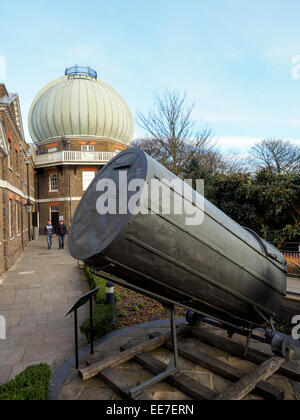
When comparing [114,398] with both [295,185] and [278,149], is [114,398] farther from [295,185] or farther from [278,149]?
[278,149]

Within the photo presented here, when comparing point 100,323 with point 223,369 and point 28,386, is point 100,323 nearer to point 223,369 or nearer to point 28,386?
point 28,386

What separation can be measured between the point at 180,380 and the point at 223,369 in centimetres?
70

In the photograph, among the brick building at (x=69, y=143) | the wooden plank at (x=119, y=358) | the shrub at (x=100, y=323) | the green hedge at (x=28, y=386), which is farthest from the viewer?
the brick building at (x=69, y=143)

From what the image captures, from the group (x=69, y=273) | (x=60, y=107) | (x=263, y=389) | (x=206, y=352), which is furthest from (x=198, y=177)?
(x=60, y=107)

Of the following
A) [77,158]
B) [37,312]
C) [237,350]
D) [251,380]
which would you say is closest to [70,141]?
[77,158]

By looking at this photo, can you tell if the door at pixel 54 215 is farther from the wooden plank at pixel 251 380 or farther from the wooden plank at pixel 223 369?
the wooden plank at pixel 251 380

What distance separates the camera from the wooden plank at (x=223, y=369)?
11.2 ft

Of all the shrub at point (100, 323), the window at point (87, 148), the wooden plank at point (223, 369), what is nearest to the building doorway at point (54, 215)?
the window at point (87, 148)

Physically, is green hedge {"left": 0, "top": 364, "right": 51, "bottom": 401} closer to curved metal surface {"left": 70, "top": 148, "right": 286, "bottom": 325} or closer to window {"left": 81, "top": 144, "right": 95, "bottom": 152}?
curved metal surface {"left": 70, "top": 148, "right": 286, "bottom": 325}

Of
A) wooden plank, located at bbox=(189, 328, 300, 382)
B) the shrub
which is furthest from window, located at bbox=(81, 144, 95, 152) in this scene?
wooden plank, located at bbox=(189, 328, 300, 382)

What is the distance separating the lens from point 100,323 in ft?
18.1

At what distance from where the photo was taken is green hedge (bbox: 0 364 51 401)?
10.2 ft

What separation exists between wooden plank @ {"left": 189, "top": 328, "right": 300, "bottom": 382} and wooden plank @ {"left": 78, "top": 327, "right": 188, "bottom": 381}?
44 centimetres

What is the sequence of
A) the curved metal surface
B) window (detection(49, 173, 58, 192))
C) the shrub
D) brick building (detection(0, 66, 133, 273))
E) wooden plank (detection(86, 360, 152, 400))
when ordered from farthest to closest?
window (detection(49, 173, 58, 192))
brick building (detection(0, 66, 133, 273))
the shrub
wooden plank (detection(86, 360, 152, 400))
the curved metal surface
